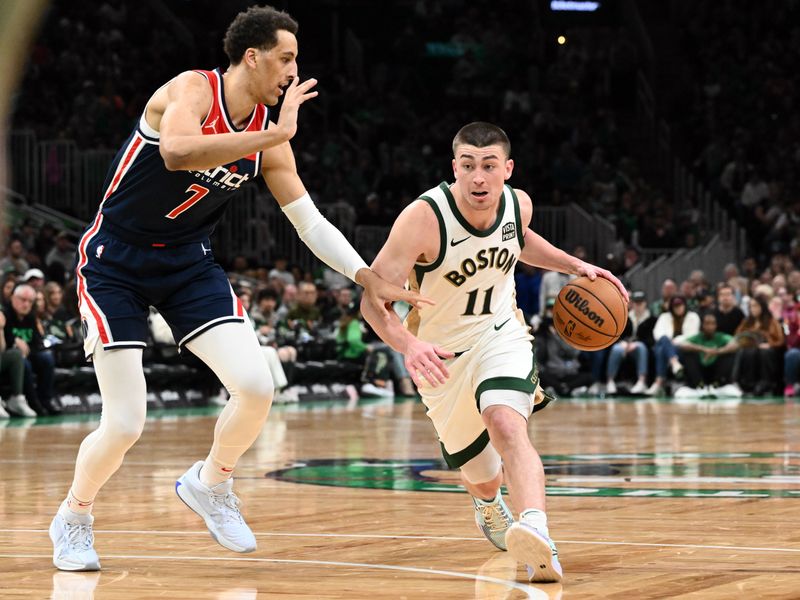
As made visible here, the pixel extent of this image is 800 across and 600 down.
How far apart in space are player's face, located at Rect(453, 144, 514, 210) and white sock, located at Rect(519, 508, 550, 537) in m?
1.23

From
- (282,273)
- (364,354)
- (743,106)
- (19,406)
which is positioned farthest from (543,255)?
(743,106)

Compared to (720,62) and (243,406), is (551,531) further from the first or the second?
(720,62)

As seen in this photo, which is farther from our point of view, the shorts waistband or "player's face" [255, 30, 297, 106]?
the shorts waistband

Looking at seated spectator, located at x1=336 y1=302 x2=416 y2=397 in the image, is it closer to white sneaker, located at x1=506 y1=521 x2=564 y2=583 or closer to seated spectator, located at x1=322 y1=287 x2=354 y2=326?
seated spectator, located at x1=322 y1=287 x2=354 y2=326

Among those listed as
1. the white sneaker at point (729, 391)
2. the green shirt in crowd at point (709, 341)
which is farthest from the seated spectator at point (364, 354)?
the white sneaker at point (729, 391)

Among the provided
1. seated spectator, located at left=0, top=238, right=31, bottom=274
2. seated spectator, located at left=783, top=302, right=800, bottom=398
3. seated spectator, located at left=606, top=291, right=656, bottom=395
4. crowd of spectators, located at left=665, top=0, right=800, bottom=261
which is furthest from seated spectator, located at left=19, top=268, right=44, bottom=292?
crowd of spectators, located at left=665, top=0, right=800, bottom=261

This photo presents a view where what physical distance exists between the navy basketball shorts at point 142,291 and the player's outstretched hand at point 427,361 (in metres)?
0.71

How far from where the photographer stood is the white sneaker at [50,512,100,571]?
4930 mm

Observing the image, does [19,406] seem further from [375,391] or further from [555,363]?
[555,363]

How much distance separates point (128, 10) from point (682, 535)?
20.3m

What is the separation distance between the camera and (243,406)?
203 inches

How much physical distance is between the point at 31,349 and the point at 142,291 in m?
9.15

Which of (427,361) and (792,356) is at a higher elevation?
(427,361)

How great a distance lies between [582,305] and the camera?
19.1ft
